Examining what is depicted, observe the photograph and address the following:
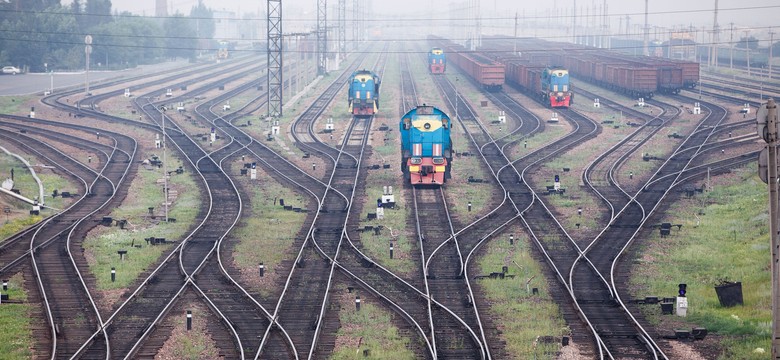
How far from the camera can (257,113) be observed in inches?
2756

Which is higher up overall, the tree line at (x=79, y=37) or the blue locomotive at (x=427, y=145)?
the tree line at (x=79, y=37)

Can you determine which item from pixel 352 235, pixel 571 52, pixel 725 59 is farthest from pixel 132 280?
pixel 725 59

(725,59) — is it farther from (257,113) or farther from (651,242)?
(651,242)

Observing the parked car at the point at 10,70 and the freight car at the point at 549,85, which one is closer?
the freight car at the point at 549,85

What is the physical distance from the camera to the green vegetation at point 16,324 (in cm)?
2017

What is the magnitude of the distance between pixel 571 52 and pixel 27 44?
5882 centimetres

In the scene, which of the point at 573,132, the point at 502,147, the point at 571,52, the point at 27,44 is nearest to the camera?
the point at 502,147

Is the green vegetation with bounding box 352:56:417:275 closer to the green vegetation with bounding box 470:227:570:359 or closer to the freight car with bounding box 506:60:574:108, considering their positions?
the green vegetation with bounding box 470:227:570:359

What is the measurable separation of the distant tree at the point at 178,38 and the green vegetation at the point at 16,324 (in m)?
123

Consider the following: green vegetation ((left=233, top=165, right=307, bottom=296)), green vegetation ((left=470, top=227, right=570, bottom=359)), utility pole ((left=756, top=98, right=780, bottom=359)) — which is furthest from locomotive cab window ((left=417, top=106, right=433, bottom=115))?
utility pole ((left=756, top=98, right=780, bottom=359))

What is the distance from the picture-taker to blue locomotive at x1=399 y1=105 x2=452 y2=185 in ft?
125

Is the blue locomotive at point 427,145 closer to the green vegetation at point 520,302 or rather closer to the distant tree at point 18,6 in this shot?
the green vegetation at point 520,302

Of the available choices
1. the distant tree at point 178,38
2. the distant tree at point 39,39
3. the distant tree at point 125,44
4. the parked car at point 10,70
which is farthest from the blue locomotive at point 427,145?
the distant tree at point 178,38

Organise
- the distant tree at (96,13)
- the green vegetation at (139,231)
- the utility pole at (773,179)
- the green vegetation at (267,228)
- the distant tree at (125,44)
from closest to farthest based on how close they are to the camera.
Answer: the utility pole at (773,179), the green vegetation at (139,231), the green vegetation at (267,228), the distant tree at (125,44), the distant tree at (96,13)
